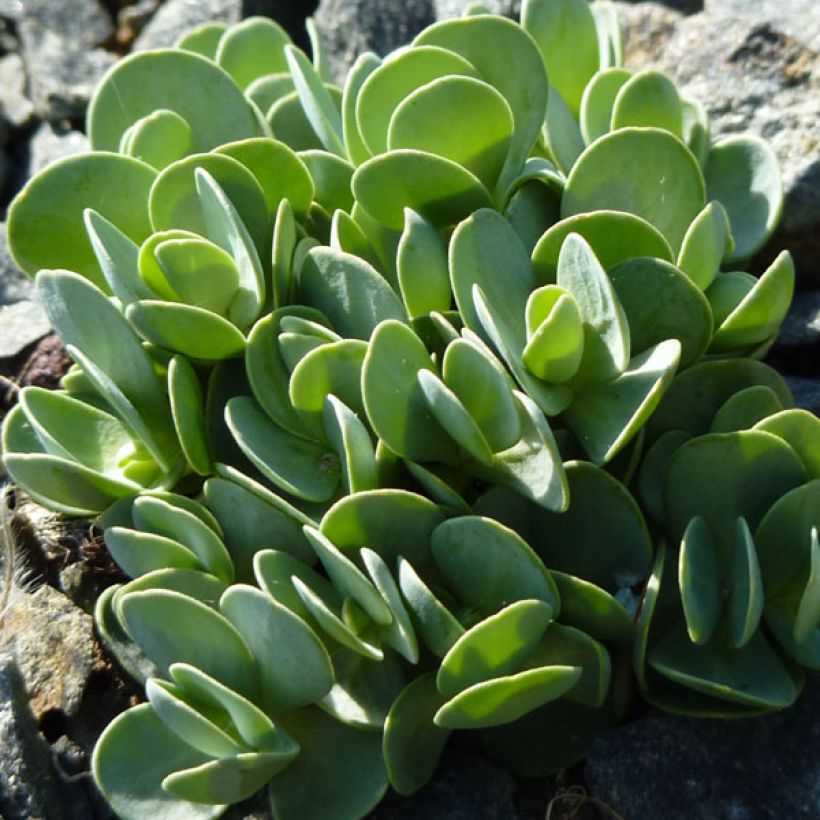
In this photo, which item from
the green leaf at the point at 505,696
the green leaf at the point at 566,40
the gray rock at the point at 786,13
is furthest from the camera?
the gray rock at the point at 786,13

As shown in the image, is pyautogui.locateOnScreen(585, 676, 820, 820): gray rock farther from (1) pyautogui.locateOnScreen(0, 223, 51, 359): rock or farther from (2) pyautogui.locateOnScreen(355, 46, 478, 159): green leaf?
(1) pyautogui.locateOnScreen(0, 223, 51, 359): rock

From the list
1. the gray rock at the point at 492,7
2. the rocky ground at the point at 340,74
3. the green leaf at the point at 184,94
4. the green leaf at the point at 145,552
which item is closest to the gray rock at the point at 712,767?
the rocky ground at the point at 340,74

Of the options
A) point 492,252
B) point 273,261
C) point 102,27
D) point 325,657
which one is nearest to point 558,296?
point 492,252

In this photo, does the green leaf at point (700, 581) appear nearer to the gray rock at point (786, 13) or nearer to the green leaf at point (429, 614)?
the green leaf at point (429, 614)

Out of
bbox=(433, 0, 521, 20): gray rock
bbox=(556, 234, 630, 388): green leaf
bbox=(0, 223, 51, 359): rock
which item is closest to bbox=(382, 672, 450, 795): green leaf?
bbox=(556, 234, 630, 388): green leaf

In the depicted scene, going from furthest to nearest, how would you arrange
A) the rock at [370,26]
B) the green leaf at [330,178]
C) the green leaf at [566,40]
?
1. the rock at [370,26]
2. the green leaf at [566,40]
3. the green leaf at [330,178]
